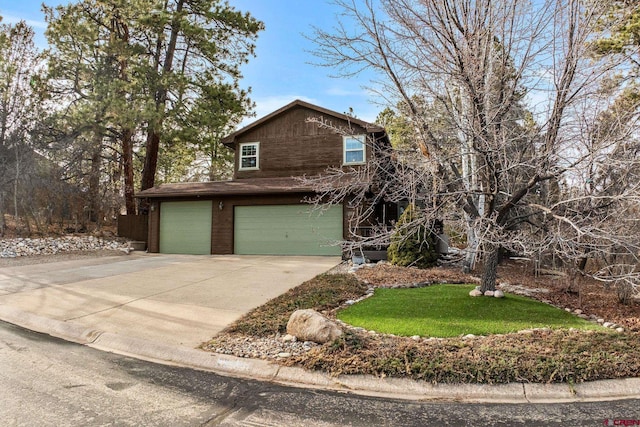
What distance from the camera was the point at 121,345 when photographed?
180 inches

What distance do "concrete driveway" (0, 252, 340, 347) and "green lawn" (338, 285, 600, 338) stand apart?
1977mm

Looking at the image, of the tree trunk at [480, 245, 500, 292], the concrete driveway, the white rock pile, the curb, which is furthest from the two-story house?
the curb

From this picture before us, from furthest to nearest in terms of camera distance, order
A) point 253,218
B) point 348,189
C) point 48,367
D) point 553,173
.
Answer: point 253,218 < point 348,189 < point 553,173 < point 48,367

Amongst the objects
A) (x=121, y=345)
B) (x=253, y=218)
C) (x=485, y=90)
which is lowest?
(x=121, y=345)

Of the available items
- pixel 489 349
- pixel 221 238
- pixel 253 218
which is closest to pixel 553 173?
pixel 489 349

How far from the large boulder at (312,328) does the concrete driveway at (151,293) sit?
115cm

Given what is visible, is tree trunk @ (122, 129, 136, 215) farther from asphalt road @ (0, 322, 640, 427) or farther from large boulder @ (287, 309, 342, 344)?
large boulder @ (287, 309, 342, 344)

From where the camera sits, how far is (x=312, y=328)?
4.47 m

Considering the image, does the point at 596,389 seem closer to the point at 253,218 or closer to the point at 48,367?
the point at 48,367

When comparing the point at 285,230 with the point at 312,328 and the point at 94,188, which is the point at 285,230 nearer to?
the point at 312,328

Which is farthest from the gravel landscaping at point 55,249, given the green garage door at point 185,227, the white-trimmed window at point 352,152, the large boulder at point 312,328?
the large boulder at point 312,328

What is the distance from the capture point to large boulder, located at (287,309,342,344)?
4371 mm

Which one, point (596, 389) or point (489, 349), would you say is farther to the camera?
point (489, 349)

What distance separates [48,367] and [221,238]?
11.3m
